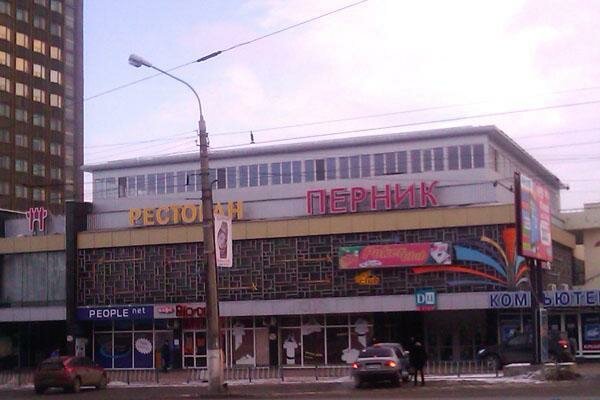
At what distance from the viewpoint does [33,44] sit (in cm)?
11650

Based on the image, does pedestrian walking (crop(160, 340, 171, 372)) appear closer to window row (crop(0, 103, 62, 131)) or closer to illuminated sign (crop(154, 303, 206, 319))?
illuminated sign (crop(154, 303, 206, 319))

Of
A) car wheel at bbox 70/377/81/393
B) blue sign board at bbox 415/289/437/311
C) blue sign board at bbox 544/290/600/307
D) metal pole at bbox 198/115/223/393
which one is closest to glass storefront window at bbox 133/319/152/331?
blue sign board at bbox 415/289/437/311

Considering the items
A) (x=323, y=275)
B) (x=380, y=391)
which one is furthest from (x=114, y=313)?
(x=380, y=391)

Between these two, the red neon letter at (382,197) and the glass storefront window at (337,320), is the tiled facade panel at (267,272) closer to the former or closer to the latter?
the glass storefront window at (337,320)

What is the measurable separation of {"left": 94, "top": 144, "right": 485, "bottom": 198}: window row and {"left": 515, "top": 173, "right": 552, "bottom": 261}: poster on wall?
20.2 m

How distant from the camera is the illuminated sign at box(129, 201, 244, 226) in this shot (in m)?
53.9

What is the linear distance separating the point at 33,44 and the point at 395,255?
79.8m

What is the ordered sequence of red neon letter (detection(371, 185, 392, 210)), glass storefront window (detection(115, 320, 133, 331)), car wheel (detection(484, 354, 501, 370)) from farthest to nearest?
glass storefront window (detection(115, 320, 133, 331)) → red neon letter (detection(371, 185, 392, 210)) → car wheel (detection(484, 354, 501, 370))

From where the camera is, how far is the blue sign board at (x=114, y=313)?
5338cm

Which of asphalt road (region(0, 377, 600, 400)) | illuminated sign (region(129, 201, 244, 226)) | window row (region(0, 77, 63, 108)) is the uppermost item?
window row (region(0, 77, 63, 108))

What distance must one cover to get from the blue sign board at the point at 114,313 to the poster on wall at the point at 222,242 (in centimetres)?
1996

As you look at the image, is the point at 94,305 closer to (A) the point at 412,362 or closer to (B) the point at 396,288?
(B) the point at 396,288

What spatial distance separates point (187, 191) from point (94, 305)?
16.8m

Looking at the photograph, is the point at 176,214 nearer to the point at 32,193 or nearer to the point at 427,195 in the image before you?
the point at 427,195
